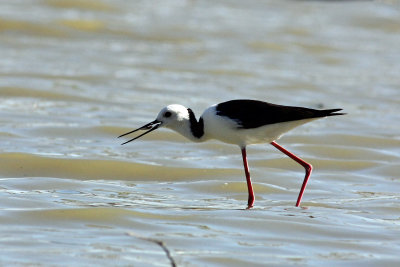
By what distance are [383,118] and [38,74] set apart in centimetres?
535

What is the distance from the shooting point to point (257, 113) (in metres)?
8.42

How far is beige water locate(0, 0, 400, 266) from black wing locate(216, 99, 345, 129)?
780 millimetres

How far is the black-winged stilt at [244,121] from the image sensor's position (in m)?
8.32

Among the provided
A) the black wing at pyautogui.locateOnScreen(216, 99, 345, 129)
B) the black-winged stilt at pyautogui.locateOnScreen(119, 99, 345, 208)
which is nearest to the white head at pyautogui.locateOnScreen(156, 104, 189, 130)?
the black-winged stilt at pyautogui.locateOnScreen(119, 99, 345, 208)

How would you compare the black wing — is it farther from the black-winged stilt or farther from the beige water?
the beige water

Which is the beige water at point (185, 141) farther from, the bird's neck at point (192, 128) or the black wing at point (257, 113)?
the black wing at point (257, 113)

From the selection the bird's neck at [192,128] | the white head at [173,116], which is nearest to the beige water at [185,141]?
the bird's neck at [192,128]

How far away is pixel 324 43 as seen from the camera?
63.9 ft

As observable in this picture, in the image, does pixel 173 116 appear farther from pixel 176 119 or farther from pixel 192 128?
pixel 192 128

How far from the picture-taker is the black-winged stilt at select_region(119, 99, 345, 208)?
8320mm

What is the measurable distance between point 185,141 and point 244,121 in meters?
Result: 3.06

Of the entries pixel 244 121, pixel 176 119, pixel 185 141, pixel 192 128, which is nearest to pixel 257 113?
pixel 244 121

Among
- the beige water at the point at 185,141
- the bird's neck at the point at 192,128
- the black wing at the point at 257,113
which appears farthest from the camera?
the bird's neck at the point at 192,128

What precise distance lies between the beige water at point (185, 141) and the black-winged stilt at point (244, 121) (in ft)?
1.99
